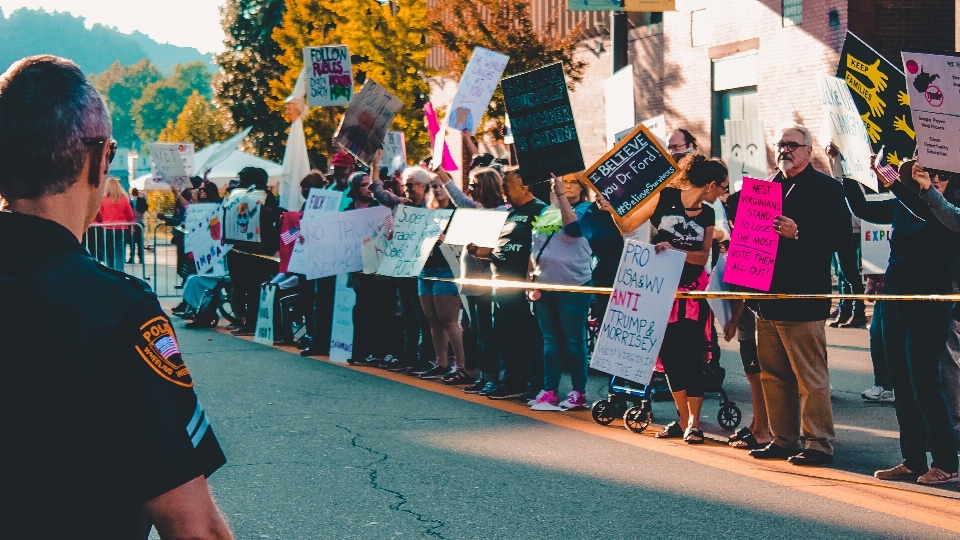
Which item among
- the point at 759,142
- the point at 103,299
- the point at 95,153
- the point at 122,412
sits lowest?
the point at 122,412

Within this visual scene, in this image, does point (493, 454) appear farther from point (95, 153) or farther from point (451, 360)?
point (95, 153)

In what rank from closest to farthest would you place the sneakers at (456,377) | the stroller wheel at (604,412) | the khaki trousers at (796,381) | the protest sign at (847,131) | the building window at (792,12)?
the khaki trousers at (796,381) < the protest sign at (847,131) < the stroller wheel at (604,412) < the sneakers at (456,377) < the building window at (792,12)

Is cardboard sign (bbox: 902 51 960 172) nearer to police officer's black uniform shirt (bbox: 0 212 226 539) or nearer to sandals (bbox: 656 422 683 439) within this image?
sandals (bbox: 656 422 683 439)

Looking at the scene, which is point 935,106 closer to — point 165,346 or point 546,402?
point 546,402

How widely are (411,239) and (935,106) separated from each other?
580 centimetres

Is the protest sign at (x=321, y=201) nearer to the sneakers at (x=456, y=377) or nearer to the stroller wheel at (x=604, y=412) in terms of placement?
the sneakers at (x=456, y=377)

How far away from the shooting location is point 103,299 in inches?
81.2

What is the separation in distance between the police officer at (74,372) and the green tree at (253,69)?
4841 centimetres

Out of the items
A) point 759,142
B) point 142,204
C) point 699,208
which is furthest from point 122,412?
point 142,204

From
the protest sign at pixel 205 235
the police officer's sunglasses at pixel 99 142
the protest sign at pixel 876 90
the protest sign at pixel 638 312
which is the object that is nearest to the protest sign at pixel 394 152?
the protest sign at pixel 205 235

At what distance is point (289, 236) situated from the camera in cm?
1388

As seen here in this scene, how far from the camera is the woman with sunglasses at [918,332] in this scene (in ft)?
23.1

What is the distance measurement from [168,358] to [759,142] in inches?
495

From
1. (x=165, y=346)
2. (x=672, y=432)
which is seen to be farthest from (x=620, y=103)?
(x=165, y=346)
